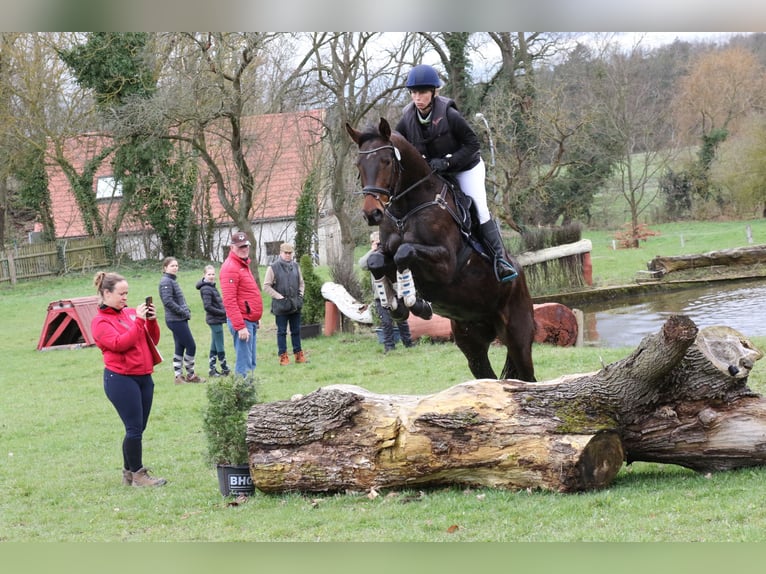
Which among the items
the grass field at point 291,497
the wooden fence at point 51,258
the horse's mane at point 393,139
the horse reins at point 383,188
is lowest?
Answer: the grass field at point 291,497

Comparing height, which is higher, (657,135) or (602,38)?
(602,38)

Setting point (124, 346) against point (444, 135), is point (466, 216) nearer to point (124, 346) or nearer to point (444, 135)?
point (444, 135)

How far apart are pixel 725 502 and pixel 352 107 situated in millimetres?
12640

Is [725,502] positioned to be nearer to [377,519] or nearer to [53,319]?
[377,519]

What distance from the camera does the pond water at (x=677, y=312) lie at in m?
11.9

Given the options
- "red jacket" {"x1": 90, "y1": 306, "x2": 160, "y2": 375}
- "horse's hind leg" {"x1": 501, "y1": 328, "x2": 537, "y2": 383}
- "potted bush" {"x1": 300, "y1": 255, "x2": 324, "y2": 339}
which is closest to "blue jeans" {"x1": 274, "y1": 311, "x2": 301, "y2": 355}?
"potted bush" {"x1": 300, "y1": 255, "x2": 324, "y2": 339}

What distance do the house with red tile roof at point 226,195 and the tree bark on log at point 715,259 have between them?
7696mm

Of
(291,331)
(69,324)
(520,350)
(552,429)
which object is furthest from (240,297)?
(69,324)

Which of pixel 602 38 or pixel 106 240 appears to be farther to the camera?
pixel 106 240

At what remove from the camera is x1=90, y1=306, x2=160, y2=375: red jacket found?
5.41m

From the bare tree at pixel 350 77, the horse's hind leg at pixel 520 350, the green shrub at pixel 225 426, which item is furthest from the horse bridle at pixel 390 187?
the bare tree at pixel 350 77

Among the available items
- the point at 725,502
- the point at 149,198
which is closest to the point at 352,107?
the point at 149,198

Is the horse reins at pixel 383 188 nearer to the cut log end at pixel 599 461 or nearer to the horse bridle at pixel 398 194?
the horse bridle at pixel 398 194

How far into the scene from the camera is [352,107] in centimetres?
1582
